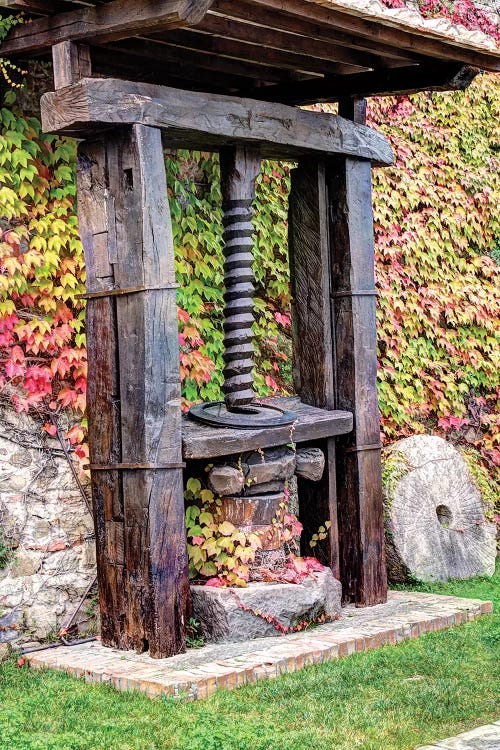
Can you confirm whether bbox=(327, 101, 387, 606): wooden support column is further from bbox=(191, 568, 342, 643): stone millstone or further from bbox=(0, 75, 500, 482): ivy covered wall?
bbox=(0, 75, 500, 482): ivy covered wall

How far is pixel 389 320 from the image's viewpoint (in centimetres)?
852

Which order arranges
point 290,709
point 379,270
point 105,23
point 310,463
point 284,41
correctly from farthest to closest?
point 379,270, point 310,463, point 284,41, point 105,23, point 290,709

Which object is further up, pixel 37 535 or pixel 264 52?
pixel 264 52

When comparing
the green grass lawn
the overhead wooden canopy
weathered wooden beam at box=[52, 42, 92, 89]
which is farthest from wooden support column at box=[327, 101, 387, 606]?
weathered wooden beam at box=[52, 42, 92, 89]

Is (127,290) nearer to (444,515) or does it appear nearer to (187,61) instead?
(187,61)

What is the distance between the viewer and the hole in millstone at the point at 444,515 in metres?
7.82

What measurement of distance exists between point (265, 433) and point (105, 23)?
7.60ft

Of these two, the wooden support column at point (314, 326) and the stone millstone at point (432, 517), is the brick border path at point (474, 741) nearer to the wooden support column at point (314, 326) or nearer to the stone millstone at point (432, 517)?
the wooden support column at point (314, 326)

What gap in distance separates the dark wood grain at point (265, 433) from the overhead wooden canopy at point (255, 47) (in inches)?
79.5

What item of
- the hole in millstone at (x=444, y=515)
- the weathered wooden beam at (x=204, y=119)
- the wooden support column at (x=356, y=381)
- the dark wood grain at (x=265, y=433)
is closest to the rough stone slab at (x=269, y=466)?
the dark wood grain at (x=265, y=433)

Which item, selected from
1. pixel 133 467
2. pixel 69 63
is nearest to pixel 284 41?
pixel 69 63

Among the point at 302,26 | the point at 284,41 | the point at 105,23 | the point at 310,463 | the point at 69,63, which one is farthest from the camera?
the point at 310,463

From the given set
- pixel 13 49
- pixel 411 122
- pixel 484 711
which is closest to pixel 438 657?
pixel 484 711

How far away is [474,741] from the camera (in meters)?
4.04
